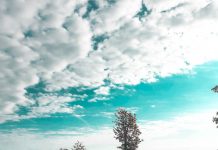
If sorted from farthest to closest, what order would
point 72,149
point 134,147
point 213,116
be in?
point 72,149
point 134,147
point 213,116

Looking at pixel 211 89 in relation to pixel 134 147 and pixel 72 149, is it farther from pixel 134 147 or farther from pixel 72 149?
pixel 72 149

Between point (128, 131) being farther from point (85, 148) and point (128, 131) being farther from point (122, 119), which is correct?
point (85, 148)

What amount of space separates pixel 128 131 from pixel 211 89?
3012 cm

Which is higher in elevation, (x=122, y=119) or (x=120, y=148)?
(x=122, y=119)

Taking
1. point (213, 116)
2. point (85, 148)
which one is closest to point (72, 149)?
point (85, 148)

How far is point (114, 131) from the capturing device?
6469cm

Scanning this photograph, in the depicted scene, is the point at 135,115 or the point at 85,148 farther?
the point at 85,148

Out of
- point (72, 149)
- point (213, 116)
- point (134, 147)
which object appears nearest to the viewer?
point (213, 116)

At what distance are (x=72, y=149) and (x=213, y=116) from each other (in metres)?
52.7

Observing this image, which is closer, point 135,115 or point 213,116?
point 213,116

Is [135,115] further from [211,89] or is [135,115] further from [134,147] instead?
[211,89]

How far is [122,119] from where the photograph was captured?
64.8 m

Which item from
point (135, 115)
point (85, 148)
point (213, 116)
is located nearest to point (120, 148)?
point (135, 115)

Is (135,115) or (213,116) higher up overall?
(135,115)
